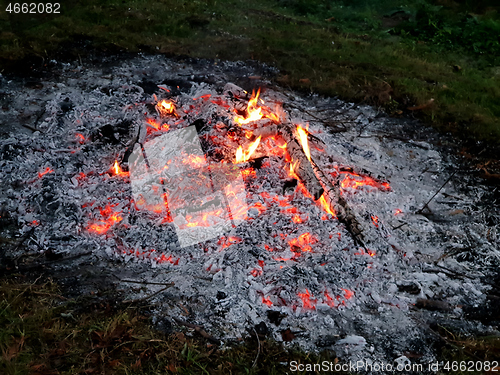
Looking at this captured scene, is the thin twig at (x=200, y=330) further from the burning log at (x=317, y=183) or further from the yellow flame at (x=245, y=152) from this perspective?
the yellow flame at (x=245, y=152)

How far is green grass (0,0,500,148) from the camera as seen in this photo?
8.92 m

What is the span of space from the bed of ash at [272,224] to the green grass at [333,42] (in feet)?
4.30

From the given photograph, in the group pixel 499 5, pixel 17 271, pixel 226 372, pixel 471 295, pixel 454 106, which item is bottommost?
pixel 17 271

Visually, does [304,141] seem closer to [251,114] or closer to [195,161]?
[251,114]

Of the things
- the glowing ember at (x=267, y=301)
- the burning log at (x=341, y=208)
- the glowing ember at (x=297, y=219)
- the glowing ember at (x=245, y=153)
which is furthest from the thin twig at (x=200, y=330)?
the glowing ember at (x=245, y=153)

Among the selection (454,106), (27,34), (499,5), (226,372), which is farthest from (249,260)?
(499,5)

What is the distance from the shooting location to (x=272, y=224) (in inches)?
218

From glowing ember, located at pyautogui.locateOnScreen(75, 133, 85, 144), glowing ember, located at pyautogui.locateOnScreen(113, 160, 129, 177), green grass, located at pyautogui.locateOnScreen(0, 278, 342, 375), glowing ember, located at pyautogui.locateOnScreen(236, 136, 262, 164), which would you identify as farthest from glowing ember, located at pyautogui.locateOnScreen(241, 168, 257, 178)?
glowing ember, located at pyautogui.locateOnScreen(75, 133, 85, 144)

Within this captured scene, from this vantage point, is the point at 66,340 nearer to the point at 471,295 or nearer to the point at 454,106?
the point at 471,295

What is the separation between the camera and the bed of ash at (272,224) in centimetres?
454

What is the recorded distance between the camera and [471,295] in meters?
4.87

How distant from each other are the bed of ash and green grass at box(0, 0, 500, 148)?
4.30 feet

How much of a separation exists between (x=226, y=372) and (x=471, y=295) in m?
3.42

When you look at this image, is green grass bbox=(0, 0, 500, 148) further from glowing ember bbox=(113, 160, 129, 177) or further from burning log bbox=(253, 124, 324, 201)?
glowing ember bbox=(113, 160, 129, 177)
